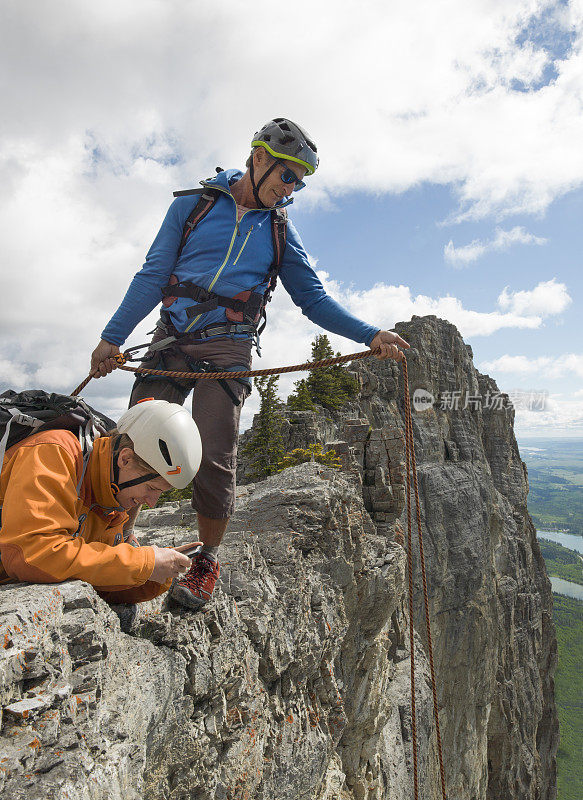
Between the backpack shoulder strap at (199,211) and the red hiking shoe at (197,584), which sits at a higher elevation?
the backpack shoulder strap at (199,211)

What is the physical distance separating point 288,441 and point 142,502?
21.5 m

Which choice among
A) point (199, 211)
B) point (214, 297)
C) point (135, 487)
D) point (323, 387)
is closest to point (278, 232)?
point (199, 211)

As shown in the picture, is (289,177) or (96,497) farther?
(289,177)

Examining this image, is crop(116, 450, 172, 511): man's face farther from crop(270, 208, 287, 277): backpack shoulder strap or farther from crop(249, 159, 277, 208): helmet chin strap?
crop(249, 159, 277, 208): helmet chin strap

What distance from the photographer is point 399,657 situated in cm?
1470

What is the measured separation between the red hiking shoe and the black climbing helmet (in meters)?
4.08

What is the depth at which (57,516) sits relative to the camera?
288 centimetres

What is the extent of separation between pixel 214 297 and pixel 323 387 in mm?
29620

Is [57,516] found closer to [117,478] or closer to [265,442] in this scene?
[117,478]

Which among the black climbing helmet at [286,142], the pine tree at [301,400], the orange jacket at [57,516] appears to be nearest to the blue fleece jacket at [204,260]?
the black climbing helmet at [286,142]

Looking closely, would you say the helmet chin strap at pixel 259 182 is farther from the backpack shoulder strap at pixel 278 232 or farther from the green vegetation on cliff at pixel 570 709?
the green vegetation on cliff at pixel 570 709

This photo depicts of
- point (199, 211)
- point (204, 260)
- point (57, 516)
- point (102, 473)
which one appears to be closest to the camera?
point (57, 516)

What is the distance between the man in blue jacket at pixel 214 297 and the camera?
15.8ft

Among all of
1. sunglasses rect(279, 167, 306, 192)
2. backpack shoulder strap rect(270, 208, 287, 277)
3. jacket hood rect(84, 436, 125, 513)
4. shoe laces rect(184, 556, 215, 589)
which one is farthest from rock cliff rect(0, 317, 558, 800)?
sunglasses rect(279, 167, 306, 192)
